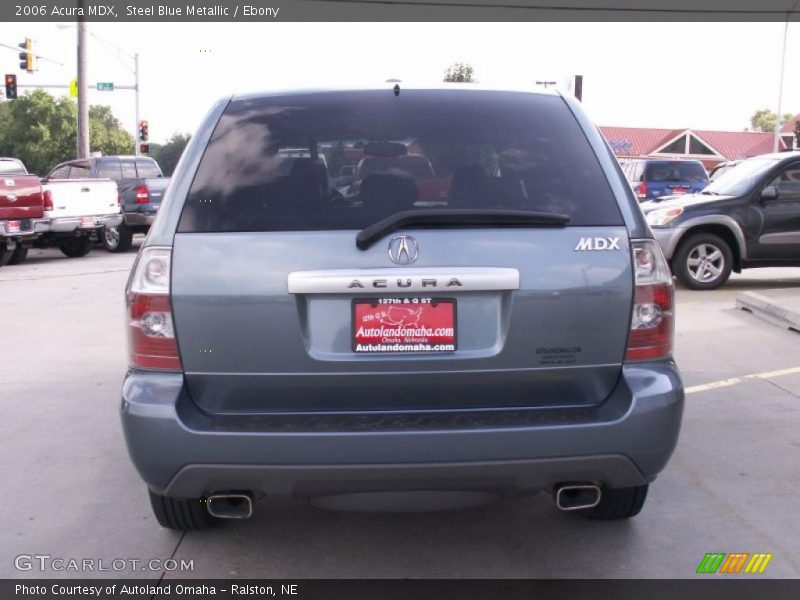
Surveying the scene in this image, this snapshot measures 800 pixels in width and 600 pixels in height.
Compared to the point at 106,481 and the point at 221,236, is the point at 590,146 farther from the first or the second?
the point at 106,481

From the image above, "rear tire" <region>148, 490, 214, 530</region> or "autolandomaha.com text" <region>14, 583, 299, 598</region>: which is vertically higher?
"rear tire" <region>148, 490, 214, 530</region>

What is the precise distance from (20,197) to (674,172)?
14.4 m

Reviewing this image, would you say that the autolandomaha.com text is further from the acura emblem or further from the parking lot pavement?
the acura emblem

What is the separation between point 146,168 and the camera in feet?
66.1

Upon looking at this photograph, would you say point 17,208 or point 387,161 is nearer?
point 387,161

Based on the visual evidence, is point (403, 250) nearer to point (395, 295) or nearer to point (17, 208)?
point (395, 295)

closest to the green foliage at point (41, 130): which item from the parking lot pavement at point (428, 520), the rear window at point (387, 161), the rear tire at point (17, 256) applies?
the rear tire at point (17, 256)

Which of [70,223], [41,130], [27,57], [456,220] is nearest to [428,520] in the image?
[456,220]

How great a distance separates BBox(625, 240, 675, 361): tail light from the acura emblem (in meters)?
0.80

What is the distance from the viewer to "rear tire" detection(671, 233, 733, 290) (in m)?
11.4

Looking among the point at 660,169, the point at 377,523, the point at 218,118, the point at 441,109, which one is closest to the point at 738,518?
the point at 377,523

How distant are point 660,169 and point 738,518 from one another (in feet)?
60.0

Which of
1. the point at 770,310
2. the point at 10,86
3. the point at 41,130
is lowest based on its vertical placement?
the point at 770,310

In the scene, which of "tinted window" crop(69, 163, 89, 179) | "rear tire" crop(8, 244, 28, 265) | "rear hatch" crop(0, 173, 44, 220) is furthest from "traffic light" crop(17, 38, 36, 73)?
"rear hatch" crop(0, 173, 44, 220)
